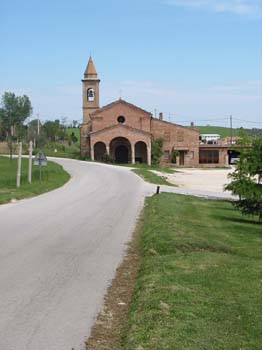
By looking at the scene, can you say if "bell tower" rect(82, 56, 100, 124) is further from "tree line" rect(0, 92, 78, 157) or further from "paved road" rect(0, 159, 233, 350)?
"paved road" rect(0, 159, 233, 350)

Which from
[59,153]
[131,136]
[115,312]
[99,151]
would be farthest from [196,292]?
[59,153]

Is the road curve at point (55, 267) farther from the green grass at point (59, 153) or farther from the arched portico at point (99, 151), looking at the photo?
the green grass at point (59, 153)

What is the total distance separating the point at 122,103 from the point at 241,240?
70105 millimetres

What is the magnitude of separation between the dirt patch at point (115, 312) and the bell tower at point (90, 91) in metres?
80.0

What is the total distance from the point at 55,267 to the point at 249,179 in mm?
12823

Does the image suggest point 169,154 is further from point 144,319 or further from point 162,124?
A: point 144,319

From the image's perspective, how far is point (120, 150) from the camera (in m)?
86.9

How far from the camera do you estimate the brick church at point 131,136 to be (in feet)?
273

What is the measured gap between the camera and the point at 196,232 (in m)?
17.5

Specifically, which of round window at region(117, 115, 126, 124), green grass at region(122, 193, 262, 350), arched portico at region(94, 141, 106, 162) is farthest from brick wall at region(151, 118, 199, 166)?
green grass at region(122, 193, 262, 350)

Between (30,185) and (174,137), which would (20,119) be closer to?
(174,137)

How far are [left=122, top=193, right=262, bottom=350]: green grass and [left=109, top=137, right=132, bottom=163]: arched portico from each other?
67.2m

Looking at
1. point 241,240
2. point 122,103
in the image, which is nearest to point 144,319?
point 241,240

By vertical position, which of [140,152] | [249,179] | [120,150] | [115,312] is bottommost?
[115,312]
